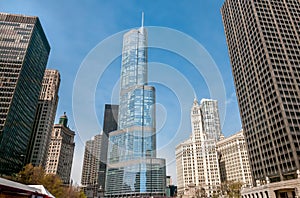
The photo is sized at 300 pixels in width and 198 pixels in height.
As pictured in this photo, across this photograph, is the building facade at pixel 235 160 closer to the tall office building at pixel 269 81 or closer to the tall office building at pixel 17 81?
the tall office building at pixel 269 81

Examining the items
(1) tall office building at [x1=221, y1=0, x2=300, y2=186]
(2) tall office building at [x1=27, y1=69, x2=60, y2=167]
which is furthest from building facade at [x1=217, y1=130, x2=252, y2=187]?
(2) tall office building at [x1=27, y1=69, x2=60, y2=167]

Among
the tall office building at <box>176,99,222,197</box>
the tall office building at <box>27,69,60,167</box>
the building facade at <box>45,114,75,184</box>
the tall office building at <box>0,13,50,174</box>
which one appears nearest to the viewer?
the tall office building at <box>0,13,50,174</box>

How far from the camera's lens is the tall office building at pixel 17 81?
8268cm

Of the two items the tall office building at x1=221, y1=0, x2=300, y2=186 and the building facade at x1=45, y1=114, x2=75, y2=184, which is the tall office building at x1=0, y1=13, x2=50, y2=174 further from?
the tall office building at x1=221, y1=0, x2=300, y2=186

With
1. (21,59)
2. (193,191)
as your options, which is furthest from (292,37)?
(21,59)

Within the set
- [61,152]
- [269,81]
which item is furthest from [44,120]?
[269,81]

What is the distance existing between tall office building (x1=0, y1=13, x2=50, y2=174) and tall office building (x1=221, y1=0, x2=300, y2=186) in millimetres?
81661

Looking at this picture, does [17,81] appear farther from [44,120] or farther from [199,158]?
[199,158]

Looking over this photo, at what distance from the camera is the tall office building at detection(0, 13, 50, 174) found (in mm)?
82681

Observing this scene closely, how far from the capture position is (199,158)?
135000 millimetres

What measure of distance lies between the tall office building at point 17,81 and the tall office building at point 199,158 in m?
88.2

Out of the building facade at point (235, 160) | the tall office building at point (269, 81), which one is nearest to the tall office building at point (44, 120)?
the tall office building at point (269, 81)

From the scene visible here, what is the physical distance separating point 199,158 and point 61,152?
295 ft

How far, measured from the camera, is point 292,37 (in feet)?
254
